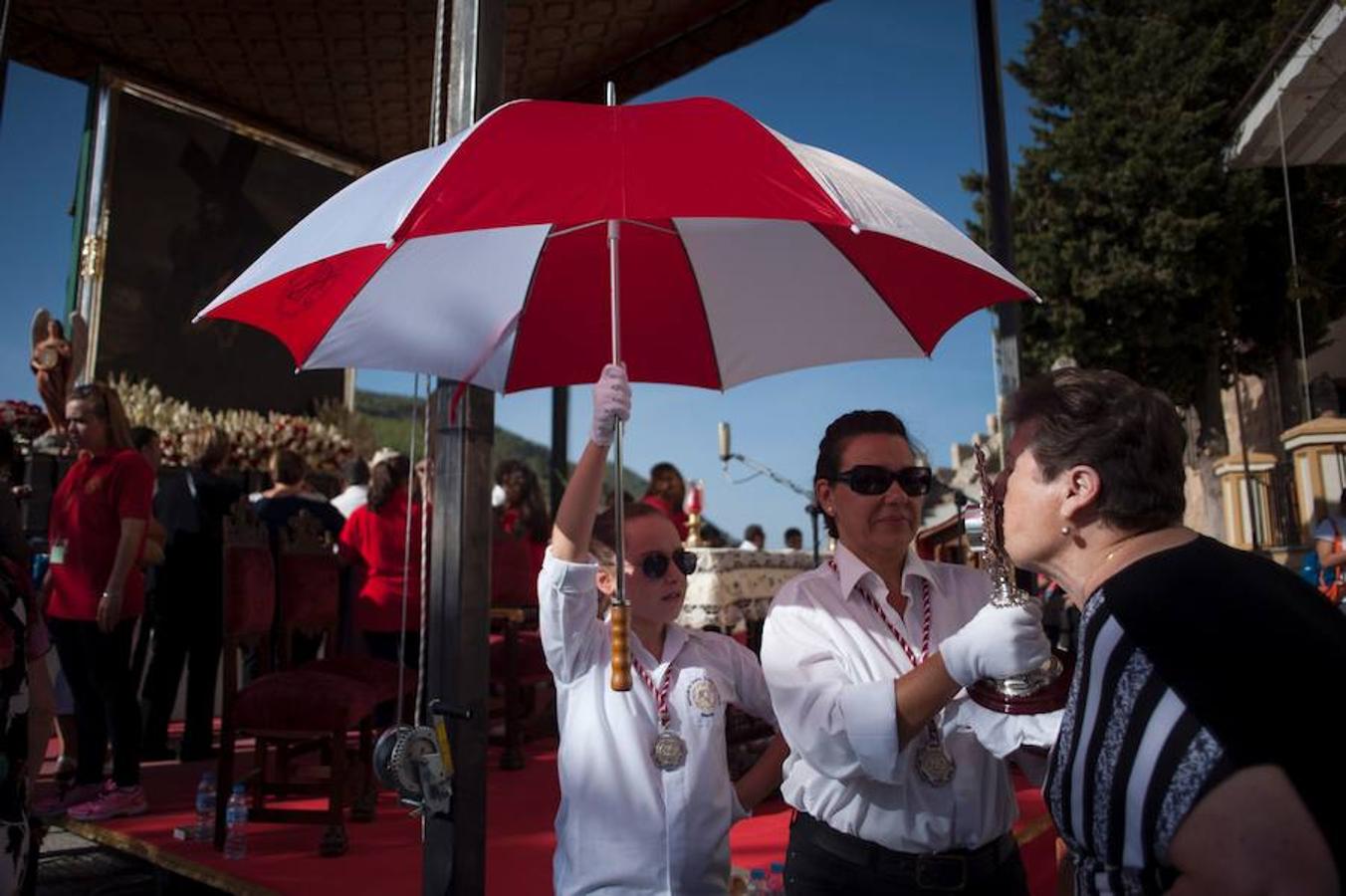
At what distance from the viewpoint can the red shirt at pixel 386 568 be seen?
5449 millimetres

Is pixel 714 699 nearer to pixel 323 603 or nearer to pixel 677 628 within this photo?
pixel 677 628

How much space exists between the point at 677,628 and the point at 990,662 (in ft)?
3.09

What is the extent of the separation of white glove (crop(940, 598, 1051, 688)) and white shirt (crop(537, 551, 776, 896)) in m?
0.73

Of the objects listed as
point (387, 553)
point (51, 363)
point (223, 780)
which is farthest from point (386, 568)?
point (51, 363)

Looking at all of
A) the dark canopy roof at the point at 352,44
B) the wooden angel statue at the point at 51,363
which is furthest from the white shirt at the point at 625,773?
the dark canopy roof at the point at 352,44

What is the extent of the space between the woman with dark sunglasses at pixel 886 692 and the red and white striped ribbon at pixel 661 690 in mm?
298

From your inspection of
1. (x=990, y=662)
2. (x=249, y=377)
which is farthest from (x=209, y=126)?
(x=990, y=662)

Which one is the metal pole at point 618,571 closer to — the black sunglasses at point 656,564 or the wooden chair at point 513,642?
the black sunglasses at point 656,564

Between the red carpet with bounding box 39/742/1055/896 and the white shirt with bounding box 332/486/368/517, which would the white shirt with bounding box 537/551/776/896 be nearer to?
the red carpet with bounding box 39/742/1055/896

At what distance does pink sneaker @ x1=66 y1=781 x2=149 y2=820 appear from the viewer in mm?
4387

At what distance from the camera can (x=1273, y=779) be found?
106 centimetres

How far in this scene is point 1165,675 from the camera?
116 cm

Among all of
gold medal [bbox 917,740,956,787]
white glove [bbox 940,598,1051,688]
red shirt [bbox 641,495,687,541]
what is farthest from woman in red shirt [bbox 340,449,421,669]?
white glove [bbox 940,598,1051,688]

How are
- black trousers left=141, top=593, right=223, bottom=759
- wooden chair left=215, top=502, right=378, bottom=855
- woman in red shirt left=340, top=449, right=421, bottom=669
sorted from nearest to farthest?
1. wooden chair left=215, top=502, right=378, bottom=855
2. woman in red shirt left=340, top=449, right=421, bottom=669
3. black trousers left=141, top=593, right=223, bottom=759
